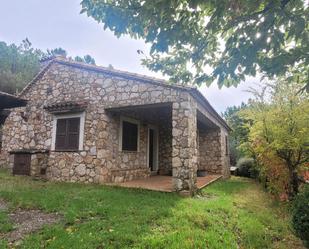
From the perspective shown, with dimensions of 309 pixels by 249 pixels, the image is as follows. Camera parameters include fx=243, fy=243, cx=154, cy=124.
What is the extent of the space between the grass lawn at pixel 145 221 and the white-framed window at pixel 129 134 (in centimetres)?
291

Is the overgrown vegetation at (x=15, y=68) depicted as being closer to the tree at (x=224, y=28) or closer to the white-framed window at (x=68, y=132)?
the white-framed window at (x=68, y=132)

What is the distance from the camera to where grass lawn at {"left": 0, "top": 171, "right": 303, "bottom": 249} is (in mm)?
3848

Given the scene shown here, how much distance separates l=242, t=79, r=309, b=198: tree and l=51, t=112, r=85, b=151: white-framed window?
646cm

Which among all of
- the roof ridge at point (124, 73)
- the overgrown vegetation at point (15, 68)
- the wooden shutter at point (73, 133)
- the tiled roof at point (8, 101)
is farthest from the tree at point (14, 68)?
the tiled roof at point (8, 101)

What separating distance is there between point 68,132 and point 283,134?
7675 mm

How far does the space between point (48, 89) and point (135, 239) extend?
844 cm

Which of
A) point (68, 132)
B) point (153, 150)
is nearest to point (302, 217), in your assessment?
point (68, 132)

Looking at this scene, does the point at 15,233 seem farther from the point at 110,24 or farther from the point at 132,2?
the point at 132,2

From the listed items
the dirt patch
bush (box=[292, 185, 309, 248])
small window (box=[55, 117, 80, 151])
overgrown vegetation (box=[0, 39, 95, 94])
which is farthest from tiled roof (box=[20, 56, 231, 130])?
overgrown vegetation (box=[0, 39, 95, 94])

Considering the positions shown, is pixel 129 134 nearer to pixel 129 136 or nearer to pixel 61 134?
pixel 129 136

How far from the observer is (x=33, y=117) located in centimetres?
1051

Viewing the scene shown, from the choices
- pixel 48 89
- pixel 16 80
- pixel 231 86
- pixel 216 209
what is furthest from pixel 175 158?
pixel 16 80

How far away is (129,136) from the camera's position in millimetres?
10680

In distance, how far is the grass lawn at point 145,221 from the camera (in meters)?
3.85
